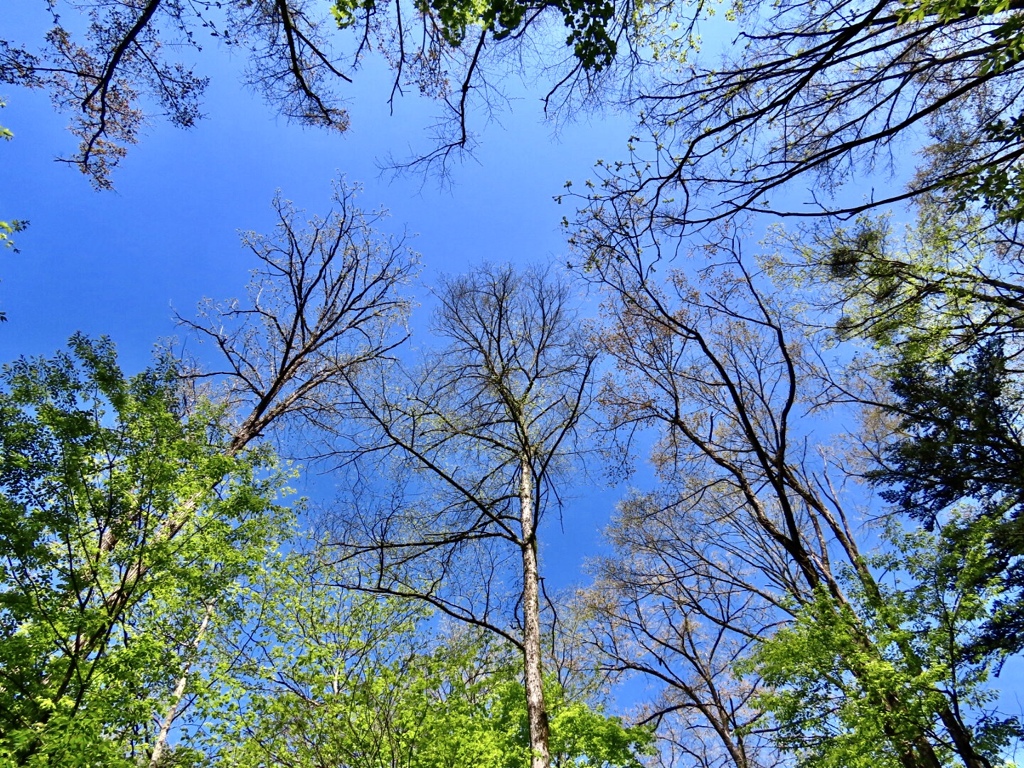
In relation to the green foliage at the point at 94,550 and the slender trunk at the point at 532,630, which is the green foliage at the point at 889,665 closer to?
the slender trunk at the point at 532,630

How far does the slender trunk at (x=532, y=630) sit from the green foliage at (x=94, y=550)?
4.40 metres

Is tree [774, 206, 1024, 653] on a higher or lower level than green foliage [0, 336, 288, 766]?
higher

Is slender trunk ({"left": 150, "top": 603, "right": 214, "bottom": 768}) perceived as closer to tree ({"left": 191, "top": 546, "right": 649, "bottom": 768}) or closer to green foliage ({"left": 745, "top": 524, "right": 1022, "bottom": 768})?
tree ({"left": 191, "top": 546, "right": 649, "bottom": 768})

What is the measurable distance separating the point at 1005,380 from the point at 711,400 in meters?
5.13

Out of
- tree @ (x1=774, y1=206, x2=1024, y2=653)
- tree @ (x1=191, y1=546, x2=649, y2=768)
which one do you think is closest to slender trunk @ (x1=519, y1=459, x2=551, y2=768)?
tree @ (x1=191, y1=546, x2=649, y2=768)

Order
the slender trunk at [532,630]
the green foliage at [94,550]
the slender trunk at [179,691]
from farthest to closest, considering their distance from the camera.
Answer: the slender trunk at [179,691] < the slender trunk at [532,630] < the green foliage at [94,550]

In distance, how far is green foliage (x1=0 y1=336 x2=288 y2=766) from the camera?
4.71 m

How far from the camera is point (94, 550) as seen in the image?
550cm

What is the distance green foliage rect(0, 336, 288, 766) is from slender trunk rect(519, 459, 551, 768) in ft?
14.4

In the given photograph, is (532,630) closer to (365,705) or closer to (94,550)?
(365,705)

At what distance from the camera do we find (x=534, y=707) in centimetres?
668

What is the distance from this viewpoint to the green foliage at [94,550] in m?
4.71

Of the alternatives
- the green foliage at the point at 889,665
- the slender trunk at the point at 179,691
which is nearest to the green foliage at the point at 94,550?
the slender trunk at the point at 179,691

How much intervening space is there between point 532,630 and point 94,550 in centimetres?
572
